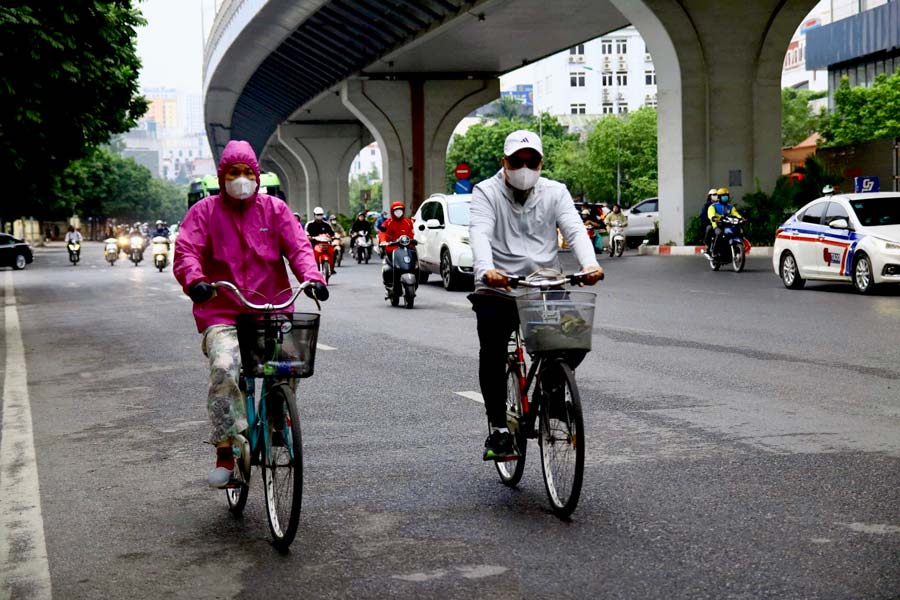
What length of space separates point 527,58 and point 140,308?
30729 millimetres

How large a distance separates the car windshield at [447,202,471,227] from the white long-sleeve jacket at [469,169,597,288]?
18.6m

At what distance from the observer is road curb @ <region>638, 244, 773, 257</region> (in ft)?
109

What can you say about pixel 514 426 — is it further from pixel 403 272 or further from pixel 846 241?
pixel 846 241

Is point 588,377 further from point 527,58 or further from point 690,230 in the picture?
point 527,58

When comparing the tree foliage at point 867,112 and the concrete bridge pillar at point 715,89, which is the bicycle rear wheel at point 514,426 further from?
the tree foliage at point 867,112

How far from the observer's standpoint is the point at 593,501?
→ 19.7 ft

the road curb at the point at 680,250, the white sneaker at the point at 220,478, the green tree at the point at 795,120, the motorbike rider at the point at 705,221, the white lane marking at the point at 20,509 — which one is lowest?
the road curb at the point at 680,250

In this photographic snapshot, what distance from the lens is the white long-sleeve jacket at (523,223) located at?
6.19m

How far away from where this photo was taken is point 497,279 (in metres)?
5.87

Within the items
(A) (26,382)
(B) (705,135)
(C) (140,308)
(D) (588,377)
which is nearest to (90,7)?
(C) (140,308)

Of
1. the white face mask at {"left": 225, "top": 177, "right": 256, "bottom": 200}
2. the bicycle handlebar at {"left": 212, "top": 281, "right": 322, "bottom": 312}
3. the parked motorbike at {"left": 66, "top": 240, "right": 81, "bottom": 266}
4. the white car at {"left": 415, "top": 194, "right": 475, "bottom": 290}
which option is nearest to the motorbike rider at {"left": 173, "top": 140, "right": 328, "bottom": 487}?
the white face mask at {"left": 225, "top": 177, "right": 256, "bottom": 200}

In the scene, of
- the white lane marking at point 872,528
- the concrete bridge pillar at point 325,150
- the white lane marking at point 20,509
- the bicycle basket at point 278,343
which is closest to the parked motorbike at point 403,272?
the white lane marking at point 20,509

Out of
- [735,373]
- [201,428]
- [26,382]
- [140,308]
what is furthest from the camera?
[140,308]

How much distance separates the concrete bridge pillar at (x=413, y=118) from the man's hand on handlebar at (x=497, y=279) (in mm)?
48299
